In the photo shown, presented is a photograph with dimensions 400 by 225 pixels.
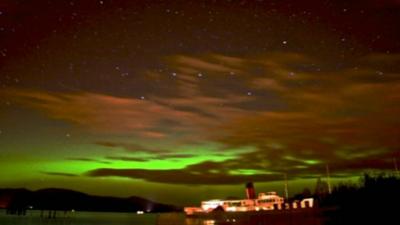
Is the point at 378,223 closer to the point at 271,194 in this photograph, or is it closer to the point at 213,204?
the point at 271,194

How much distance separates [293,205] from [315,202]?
8.65 m

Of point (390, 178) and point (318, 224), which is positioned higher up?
point (390, 178)

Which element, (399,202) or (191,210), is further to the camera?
(191,210)

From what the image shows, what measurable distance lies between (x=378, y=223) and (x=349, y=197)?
7.36m

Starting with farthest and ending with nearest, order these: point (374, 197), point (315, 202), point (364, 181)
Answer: point (315, 202) < point (364, 181) < point (374, 197)

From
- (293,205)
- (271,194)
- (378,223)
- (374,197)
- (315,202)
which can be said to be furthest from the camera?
(271,194)

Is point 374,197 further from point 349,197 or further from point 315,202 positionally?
point 315,202

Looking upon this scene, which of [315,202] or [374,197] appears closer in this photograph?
[374,197]

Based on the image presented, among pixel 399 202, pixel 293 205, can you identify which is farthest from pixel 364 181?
pixel 293 205

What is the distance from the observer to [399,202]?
22.4 m

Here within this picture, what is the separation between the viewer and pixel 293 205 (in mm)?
78250

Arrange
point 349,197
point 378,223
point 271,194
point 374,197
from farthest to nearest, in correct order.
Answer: point 271,194
point 349,197
point 374,197
point 378,223

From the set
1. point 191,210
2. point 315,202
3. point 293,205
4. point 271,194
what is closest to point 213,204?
point 191,210

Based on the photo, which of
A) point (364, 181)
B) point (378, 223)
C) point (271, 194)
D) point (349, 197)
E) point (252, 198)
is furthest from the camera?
point (252, 198)
